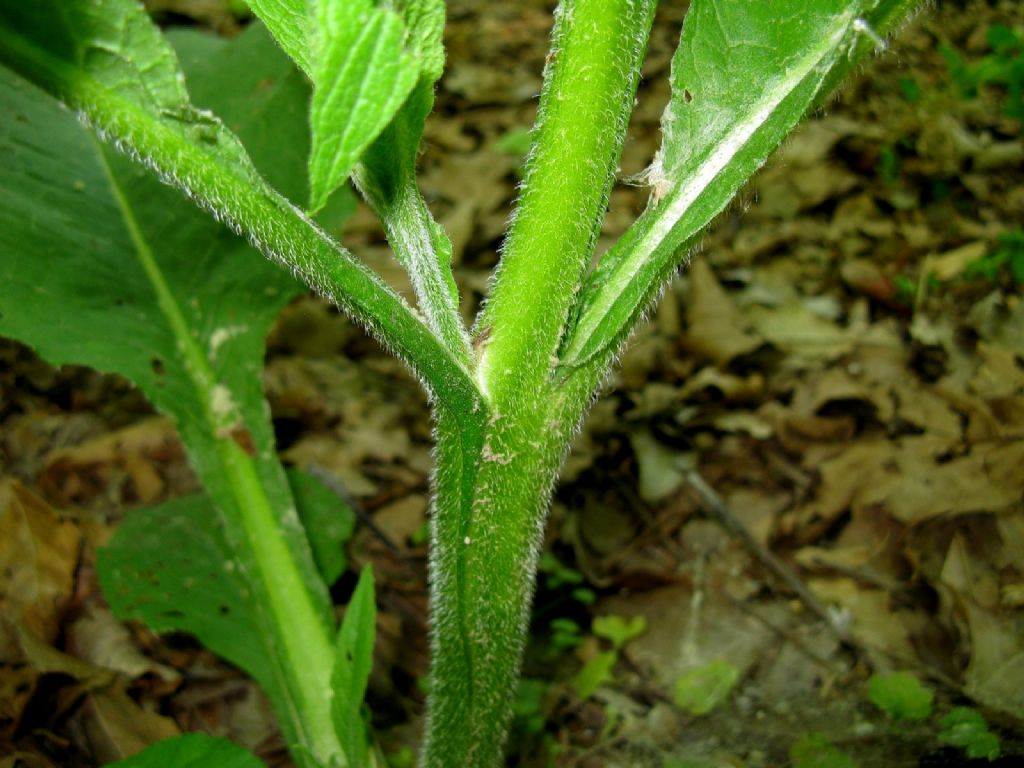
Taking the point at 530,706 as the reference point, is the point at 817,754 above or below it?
above

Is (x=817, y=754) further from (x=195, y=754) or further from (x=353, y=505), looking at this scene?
(x=353, y=505)

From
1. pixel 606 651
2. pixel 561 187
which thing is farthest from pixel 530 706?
pixel 561 187

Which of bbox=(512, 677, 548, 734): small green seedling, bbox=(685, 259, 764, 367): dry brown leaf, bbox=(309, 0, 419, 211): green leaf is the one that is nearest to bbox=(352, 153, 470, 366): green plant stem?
bbox=(309, 0, 419, 211): green leaf

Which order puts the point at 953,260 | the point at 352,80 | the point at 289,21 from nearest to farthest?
the point at 352,80
the point at 289,21
the point at 953,260

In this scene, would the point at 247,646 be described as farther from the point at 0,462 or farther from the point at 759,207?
the point at 759,207

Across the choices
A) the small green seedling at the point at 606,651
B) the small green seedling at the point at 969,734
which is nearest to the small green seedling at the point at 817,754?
the small green seedling at the point at 969,734

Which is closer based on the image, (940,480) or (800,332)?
(940,480)

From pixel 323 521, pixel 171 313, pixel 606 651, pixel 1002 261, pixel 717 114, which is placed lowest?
pixel 606 651
